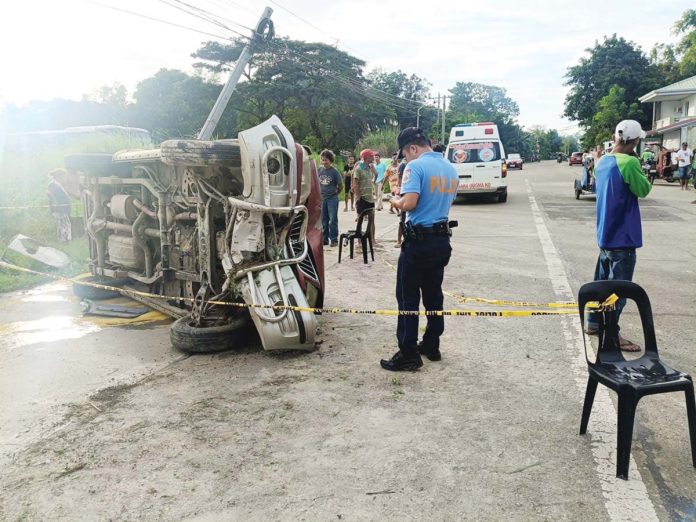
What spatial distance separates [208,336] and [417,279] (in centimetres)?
188

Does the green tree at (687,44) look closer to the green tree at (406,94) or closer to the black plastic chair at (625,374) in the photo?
the green tree at (406,94)

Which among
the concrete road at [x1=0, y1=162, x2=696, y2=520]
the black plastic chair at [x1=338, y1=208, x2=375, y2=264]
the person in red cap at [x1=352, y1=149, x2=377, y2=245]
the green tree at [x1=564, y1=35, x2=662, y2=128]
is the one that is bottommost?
the concrete road at [x1=0, y1=162, x2=696, y2=520]

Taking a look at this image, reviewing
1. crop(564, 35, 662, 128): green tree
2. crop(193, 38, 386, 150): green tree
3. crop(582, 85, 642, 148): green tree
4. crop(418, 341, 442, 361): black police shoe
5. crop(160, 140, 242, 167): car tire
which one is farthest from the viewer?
crop(564, 35, 662, 128): green tree

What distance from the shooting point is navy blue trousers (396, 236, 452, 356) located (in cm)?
450

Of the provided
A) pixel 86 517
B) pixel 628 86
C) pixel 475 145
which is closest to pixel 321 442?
pixel 86 517

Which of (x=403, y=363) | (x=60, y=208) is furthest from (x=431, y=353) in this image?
(x=60, y=208)

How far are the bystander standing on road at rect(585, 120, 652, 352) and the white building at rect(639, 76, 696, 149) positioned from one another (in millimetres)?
36287

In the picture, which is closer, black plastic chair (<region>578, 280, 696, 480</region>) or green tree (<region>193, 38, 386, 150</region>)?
black plastic chair (<region>578, 280, 696, 480</region>)

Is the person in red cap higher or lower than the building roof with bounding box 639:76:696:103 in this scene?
lower

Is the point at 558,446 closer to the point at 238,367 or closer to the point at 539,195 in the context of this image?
the point at 238,367

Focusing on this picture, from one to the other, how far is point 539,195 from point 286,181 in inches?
773

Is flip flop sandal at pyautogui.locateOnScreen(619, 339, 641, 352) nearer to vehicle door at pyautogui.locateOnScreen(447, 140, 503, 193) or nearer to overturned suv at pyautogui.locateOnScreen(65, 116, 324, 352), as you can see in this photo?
overturned suv at pyautogui.locateOnScreen(65, 116, 324, 352)

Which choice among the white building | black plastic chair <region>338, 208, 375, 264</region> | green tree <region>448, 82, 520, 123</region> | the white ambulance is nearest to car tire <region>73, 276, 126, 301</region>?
black plastic chair <region>338, 208, 375, 264</region>

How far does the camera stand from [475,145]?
62.8 ft
